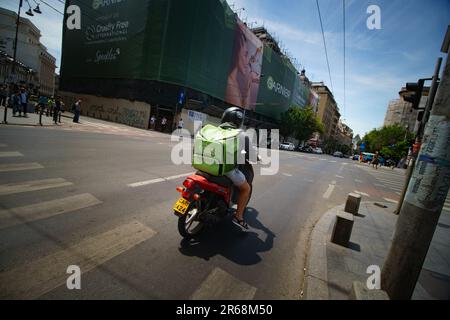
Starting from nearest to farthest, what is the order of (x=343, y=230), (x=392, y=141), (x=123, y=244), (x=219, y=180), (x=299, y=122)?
(x=123, y=244)
(x=219, y=180)
(x=343, y=230)
(x=299, y=122)
(x=392, y=141)

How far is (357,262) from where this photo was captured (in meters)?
3.51

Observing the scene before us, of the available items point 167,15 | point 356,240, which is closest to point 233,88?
point 167,15

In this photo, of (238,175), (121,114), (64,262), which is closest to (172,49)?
(121,114)

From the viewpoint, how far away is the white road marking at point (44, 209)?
122 inches

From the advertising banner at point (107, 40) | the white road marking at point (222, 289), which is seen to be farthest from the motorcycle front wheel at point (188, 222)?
the advertising banner at point (107, 40)

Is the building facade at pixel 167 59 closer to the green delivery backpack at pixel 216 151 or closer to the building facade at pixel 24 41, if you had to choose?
the green delivery backpack at pixel 216 151

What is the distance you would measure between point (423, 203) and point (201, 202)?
2628 millimetres

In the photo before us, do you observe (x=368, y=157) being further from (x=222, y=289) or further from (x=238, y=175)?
(x=222, y=289)

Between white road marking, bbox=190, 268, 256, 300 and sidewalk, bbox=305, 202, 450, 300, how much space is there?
0.72 metres

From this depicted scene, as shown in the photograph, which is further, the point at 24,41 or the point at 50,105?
the point at 24,41

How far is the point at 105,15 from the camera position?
1280 inches

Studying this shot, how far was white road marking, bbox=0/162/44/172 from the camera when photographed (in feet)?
16.2
